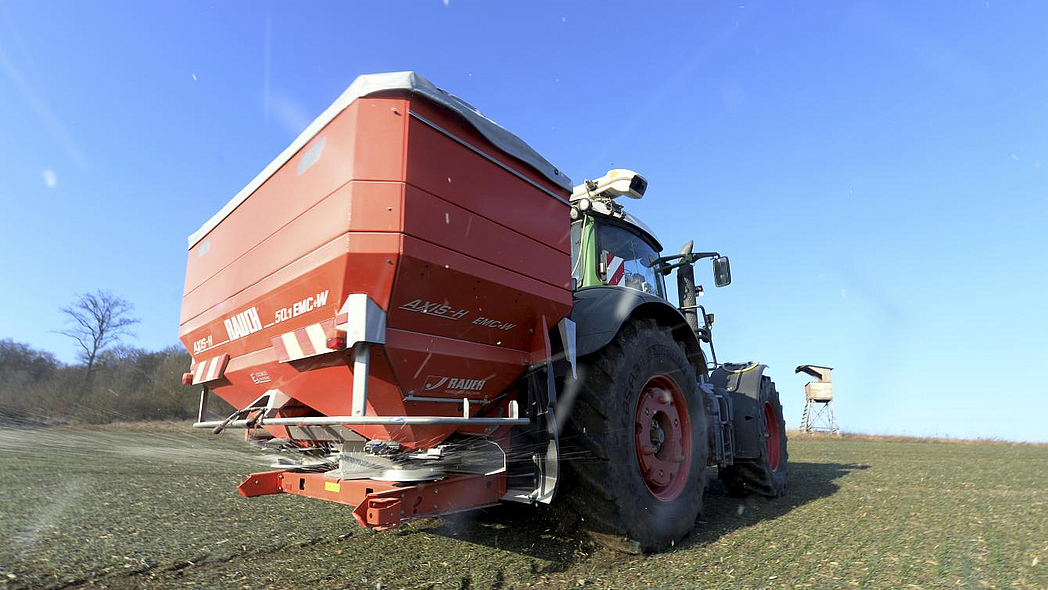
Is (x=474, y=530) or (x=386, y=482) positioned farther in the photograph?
(x=474, y=530)

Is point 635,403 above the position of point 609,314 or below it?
below

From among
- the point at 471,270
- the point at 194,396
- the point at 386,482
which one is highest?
the point at 471,270

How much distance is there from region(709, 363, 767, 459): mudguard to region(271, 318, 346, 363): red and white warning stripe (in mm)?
4426

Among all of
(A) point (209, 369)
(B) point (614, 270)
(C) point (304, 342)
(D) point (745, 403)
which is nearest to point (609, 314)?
(B) point (614, 270)

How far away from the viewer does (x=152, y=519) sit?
399cm

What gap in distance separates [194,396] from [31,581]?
7.83 feet

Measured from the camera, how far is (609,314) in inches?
135

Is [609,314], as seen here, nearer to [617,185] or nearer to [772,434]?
[617,185]

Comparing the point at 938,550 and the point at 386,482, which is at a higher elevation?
the point at 386,482

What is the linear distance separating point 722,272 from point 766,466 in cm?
211

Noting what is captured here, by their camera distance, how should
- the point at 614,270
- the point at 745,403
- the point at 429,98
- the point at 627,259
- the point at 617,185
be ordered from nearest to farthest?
the point at 429,98 → the point at 617,185 → the point at 614,270 → the point at 627,259 → the point at 745,403

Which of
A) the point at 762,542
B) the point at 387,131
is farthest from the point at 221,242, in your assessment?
the point at 762,542

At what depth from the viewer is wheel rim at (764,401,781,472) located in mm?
6382

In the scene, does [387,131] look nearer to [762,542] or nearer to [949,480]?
[762,542]
